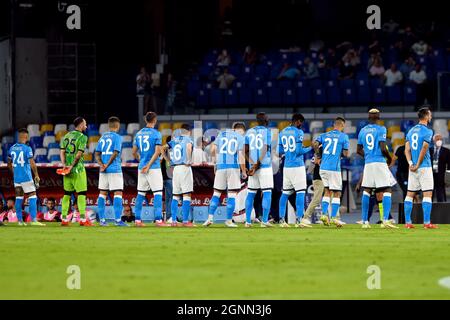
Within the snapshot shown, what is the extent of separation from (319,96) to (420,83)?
2.93 metres

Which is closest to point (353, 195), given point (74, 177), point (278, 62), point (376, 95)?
point (376, 95)

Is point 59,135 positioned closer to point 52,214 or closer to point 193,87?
→ point 193,87

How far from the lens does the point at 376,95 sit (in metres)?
33.2

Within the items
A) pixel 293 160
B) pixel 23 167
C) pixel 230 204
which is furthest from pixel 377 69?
pixel 23 167

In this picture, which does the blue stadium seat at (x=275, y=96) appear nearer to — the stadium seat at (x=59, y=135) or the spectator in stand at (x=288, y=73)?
the spectator in stand at (x=288, y=73)

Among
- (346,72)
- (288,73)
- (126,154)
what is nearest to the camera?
(126,154)

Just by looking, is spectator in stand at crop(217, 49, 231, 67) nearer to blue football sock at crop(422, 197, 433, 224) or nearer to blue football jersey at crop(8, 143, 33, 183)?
blue football jersey at crop(8, 143, 33, 183)

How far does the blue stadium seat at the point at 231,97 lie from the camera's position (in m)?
34.0

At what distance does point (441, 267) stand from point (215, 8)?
26.3 metres

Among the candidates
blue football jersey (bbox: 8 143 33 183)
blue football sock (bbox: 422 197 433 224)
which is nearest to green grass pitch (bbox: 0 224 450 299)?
blue football sock (bbox: 422 197 433 224)

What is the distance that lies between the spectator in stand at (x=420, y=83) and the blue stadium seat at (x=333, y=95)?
214cm

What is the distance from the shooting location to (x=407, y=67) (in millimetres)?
33812

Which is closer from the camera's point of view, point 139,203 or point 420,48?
point 139,203

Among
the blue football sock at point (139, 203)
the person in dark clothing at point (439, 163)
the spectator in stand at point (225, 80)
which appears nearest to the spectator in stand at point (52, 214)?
the blue football sock at point (139, 203)
